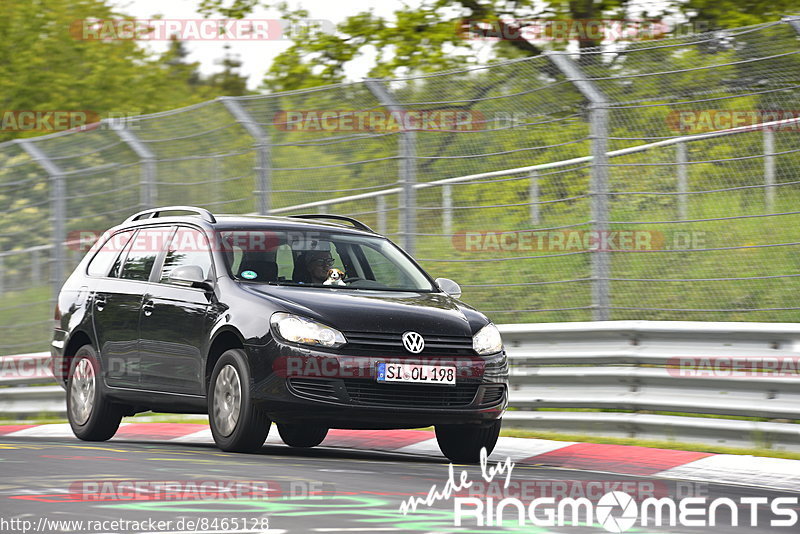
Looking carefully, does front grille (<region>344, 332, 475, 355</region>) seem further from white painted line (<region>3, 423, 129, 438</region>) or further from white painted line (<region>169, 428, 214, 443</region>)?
white painted line (<region>3, 423, 129, 438</region>)

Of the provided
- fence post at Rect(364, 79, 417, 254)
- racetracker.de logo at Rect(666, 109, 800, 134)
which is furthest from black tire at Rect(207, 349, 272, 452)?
racetracker.de logo at Rect(666, 109, 800, 134)

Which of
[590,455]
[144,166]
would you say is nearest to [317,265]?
[590,455]

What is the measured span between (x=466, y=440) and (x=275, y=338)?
1579 mm

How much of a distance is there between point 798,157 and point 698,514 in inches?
148

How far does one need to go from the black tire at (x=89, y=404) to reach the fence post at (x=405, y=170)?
9.04 feet

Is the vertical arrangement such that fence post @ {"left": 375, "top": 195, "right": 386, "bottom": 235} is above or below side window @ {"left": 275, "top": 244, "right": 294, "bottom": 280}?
below

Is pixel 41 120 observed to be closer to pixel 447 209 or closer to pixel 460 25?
pixel 460 25

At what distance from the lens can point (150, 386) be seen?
10250mm

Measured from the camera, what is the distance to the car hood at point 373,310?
8898 millimetres

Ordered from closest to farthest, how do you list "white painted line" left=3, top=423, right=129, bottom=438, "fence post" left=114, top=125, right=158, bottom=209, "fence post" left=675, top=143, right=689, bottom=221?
"fence post" left=675, top=143, right=689, bottom=221, "white painted line" left=3, top=423, right=129, bottom=438, "fence post" left=114, top=125, right=158, bottom=209

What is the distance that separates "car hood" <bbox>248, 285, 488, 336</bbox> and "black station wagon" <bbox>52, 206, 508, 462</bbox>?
1cm

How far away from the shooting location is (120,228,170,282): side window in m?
10.7

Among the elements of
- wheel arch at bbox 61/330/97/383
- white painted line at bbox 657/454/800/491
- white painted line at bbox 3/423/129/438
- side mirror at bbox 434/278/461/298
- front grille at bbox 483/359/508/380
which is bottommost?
white painted line at bbox 3/423/129/438

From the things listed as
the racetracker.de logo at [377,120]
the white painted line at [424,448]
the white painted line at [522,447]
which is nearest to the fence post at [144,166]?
the racetracker.de logo at [377,120]
